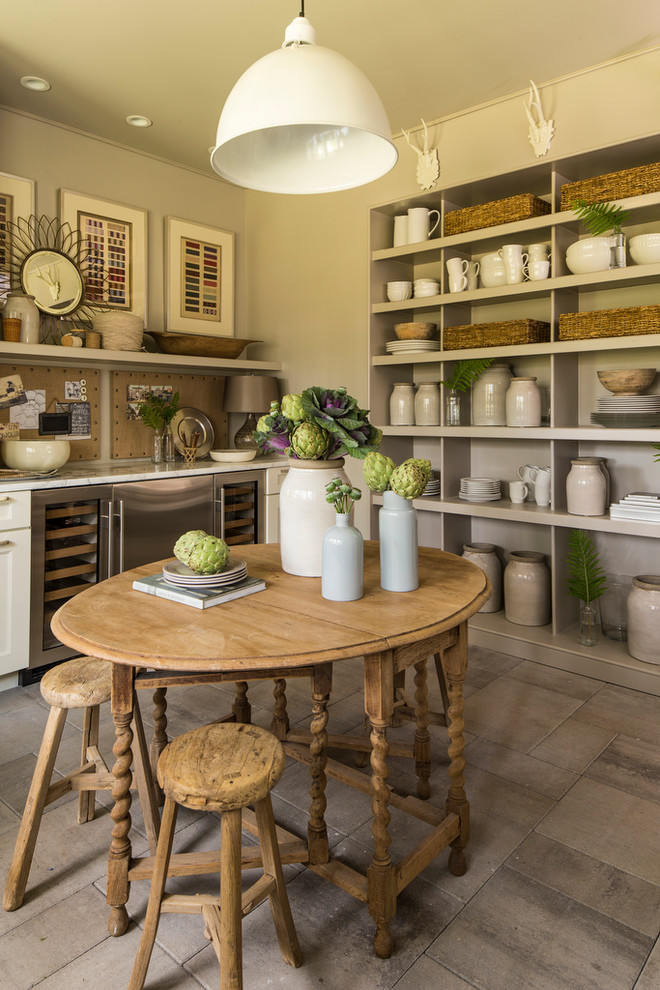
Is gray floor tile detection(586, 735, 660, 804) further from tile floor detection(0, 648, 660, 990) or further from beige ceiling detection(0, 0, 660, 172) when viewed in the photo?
beige ceiling detection(0, 0, 660, 172)

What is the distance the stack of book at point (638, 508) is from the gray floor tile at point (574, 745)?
95cm

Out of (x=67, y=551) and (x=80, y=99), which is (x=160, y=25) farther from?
(x=67, y=551)

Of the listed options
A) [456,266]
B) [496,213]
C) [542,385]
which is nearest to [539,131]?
[496,213]

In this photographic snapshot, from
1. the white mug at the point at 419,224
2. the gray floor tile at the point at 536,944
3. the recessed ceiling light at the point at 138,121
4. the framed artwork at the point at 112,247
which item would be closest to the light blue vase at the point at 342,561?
the gray floor tile at the point at 536,944

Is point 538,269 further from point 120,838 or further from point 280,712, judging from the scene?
point 120,838

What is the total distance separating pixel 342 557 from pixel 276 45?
268 cm

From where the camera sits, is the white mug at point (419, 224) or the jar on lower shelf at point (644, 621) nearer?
the jar on lower shelf at point (644, 621)

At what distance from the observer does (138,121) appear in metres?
3.71

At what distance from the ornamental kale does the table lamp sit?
2.61 metres

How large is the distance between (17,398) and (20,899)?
2.68m

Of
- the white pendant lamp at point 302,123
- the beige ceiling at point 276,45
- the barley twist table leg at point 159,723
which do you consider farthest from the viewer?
the beige ceiling at point 276,45

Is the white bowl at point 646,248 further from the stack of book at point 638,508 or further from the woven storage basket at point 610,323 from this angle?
the stack of book at point 638,508

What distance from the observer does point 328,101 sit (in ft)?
4.40

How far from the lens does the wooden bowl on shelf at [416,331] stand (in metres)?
3.67
